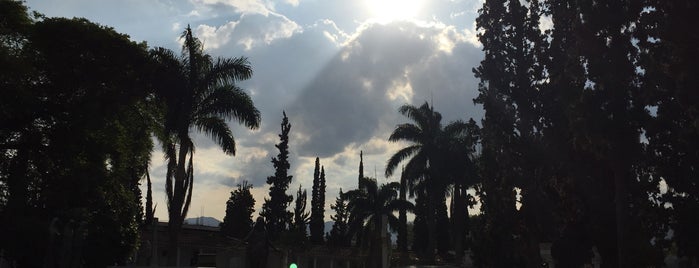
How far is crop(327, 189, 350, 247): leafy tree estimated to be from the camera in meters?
57.6

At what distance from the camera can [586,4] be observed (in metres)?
20.8

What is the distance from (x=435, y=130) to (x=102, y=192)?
27190mm

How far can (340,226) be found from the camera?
6425 cm

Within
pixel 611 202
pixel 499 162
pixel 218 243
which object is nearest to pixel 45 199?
pixel 218 243

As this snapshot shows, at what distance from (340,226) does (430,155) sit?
76.2ft

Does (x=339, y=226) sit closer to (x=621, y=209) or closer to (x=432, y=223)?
(x=432, y=223)

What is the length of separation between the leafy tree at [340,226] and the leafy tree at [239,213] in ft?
27.7

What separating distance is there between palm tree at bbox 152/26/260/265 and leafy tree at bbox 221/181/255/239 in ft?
94.9

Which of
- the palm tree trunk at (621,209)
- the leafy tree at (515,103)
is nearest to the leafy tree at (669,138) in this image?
the palm tree trunk at (621,209)

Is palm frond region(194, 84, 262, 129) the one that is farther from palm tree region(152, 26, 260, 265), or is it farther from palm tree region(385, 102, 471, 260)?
palm tree region(385, 102, 471, 260)

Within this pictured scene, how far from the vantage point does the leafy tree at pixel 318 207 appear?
6141cm

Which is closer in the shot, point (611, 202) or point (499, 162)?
point (611, 202)

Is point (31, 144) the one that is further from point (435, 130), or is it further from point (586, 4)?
point (435, 130)

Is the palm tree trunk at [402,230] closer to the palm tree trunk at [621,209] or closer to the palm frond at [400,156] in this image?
the palm frond at [400,156]
